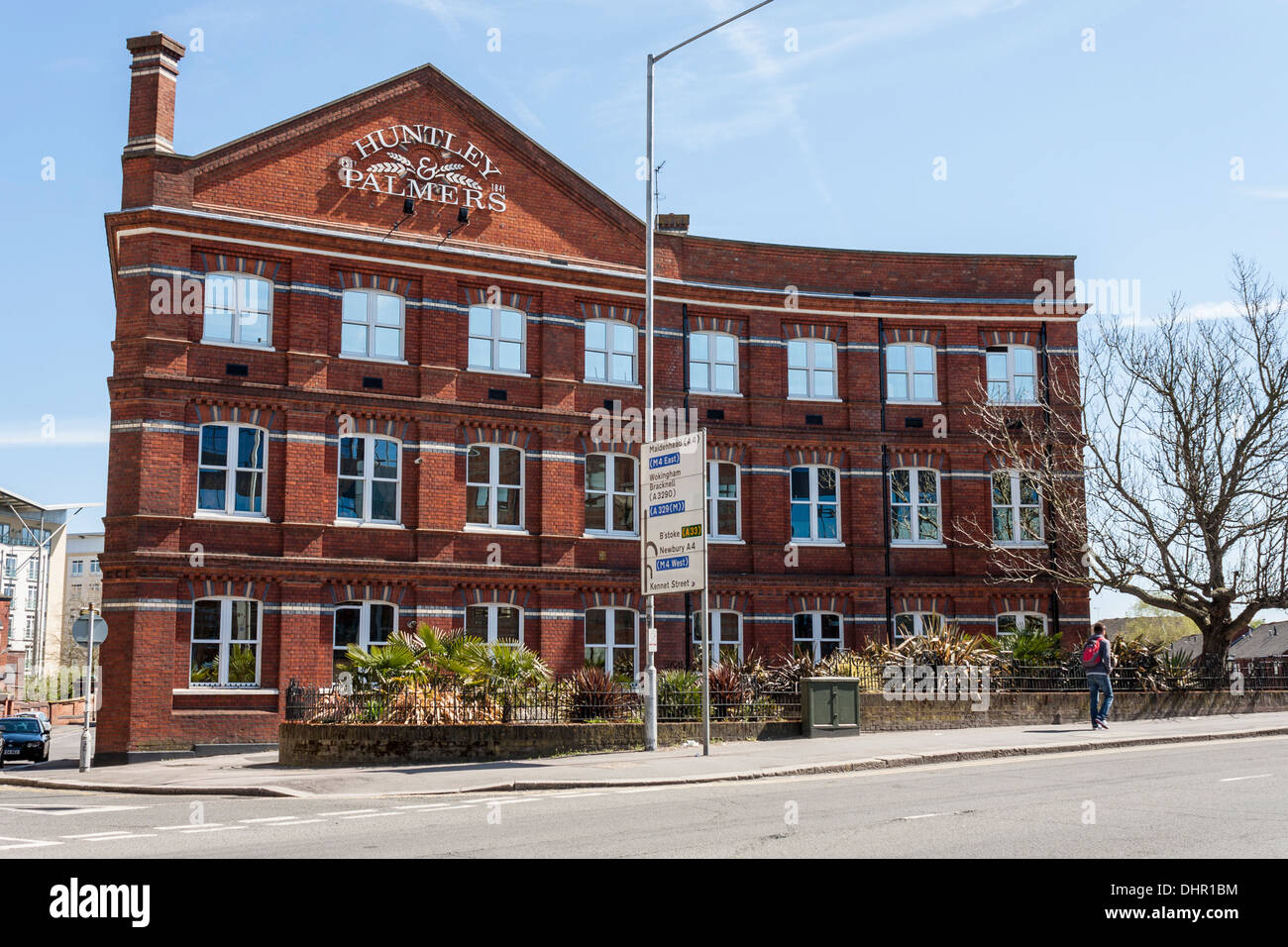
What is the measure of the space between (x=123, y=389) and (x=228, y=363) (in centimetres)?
227

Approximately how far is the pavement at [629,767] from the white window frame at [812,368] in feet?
39.2

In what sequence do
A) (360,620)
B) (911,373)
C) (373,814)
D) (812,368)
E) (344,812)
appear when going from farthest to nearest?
(911,373), (812,368), (360,620), (344,812), (373,814)

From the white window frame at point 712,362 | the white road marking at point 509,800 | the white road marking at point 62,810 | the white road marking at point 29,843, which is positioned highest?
the white window frame at point 712,362

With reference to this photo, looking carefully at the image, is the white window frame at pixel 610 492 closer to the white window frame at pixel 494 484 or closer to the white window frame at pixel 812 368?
the white window frame at pixel 494 484

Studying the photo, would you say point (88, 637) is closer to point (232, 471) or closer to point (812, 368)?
point (232, 471)

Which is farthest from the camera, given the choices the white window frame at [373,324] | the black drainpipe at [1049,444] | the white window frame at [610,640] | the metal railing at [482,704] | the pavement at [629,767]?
the black drainpipe at [1049,444]

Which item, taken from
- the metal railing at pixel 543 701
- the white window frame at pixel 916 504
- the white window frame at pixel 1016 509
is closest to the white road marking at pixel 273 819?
the metal railing at pixel 543 701

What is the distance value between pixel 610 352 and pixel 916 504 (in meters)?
9.58

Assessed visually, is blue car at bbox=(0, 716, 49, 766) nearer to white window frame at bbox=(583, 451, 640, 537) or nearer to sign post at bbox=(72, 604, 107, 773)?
sign post at bbox=(72, 604, 107, 773)

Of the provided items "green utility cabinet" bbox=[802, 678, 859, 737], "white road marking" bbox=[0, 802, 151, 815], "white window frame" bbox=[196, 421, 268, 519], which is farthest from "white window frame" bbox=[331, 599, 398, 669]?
"white road marking" bbox=[0, 802, 151, 815]

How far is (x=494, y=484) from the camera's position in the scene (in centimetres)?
3006

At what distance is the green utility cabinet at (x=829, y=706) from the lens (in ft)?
74.2

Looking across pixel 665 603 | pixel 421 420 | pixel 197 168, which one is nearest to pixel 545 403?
pixel 421 420

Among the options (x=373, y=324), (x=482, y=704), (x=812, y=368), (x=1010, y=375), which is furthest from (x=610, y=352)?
(x=482, y=704)
